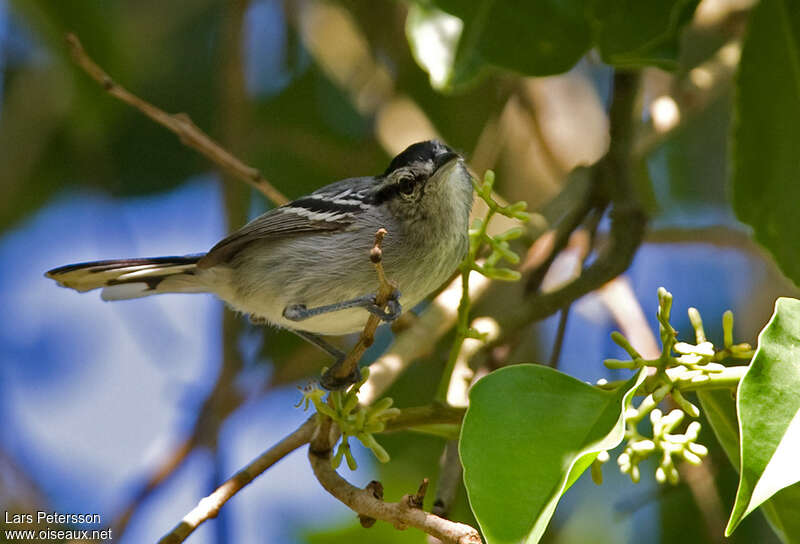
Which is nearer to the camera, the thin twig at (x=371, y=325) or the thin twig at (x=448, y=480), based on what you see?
the thin twig at (x=371, y=325)

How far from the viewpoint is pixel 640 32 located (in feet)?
8.52

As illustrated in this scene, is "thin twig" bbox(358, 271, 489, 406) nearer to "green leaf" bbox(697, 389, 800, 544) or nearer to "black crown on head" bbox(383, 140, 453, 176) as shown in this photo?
"black crown on head" bbox(383, 140, 453, 176)

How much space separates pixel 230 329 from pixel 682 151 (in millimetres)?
2782

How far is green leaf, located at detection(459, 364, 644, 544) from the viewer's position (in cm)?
161

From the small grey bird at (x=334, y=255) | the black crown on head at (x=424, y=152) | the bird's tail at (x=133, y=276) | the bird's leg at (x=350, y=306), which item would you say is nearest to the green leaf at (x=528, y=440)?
the bird's leg at (x=350, y=306)

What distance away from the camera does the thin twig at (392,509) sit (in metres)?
1.63

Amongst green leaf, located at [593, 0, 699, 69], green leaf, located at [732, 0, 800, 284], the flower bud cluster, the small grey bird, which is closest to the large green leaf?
green leaf, located at [593, 0, 699, 69]

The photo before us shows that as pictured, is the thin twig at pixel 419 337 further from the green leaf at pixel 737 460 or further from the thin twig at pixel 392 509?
the green leaf at pixel 737 460

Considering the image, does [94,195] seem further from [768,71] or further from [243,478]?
[768,71]

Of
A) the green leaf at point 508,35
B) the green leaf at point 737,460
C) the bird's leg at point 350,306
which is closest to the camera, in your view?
the green leaf at point 737,460

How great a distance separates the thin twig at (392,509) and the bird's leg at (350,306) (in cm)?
40

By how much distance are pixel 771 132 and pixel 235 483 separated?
1885 millimetres

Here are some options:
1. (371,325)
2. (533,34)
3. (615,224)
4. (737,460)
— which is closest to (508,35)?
(533,34)

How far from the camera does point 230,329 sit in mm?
4285
